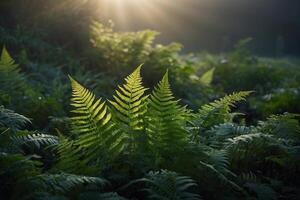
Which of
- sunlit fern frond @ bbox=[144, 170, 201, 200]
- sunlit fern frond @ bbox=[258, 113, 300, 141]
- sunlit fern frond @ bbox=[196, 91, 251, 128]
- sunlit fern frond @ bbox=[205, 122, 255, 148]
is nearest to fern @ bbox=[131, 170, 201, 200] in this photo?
sunlit fern frond @ bbox=[144, 170, 201, 200]

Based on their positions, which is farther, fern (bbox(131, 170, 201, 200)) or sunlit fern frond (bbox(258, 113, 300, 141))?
sunlit fern frond (bbox(258, 113, 300, 141))

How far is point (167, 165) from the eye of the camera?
3.81 metres

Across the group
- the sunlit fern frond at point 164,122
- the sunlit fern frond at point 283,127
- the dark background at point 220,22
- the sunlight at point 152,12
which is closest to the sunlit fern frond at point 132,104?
the sunlit fern frond at point 164,122

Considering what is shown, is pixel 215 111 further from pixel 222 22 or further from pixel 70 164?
pixel 222 22

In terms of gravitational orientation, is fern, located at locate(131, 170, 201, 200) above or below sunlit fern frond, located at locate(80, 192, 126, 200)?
above

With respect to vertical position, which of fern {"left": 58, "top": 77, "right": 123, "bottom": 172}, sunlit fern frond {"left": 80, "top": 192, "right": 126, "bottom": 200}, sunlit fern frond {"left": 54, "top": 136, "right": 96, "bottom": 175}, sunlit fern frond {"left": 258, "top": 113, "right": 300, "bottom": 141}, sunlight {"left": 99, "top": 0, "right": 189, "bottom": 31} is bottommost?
sunlit fern frond {"left": 80, "top": 192, "right": 126, "bottom": 200}

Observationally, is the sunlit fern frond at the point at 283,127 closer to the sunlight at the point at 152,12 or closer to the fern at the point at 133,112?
the fern at the point at 133,112

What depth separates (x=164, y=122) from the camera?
12.8ft

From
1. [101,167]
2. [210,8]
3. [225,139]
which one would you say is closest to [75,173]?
[101,167]

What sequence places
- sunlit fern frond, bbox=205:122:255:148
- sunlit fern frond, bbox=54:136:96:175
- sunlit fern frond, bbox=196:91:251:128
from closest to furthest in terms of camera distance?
1. sunlit fern frond, bbox=54:136:96:175
2. sunlit fern frond, bbox=205:122:255:148
3. sunlit fern frond, bbox=196:91:251:128

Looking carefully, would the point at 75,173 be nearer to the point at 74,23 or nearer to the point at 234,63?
the point at 74,23

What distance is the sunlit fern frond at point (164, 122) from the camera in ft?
12.7

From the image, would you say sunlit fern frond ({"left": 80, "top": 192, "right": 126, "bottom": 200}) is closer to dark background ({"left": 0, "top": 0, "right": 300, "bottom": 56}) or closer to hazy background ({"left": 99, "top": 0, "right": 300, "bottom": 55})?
dark background ({"left": 0, "top": 0, "right": 300, "bottom": 56})

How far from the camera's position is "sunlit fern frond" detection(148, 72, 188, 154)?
153 inches
